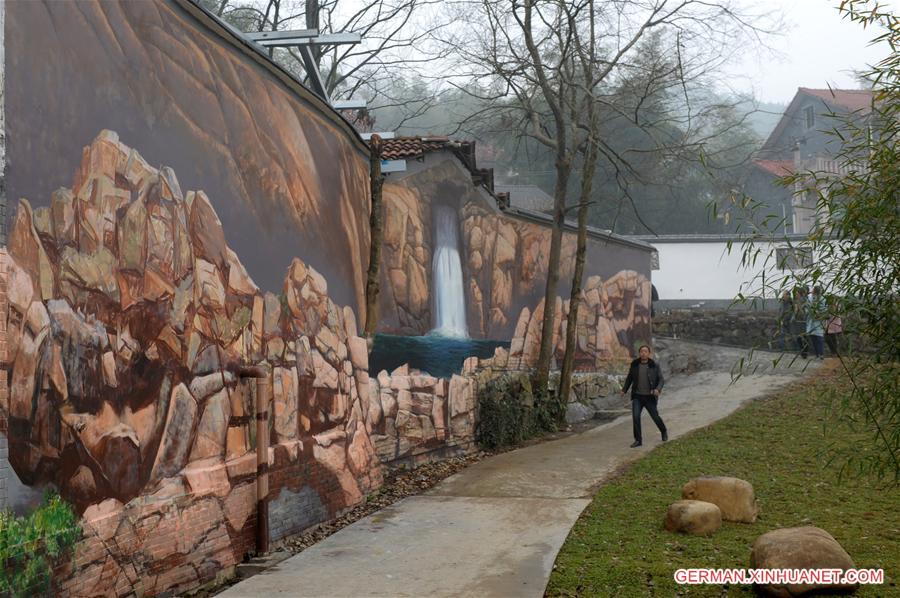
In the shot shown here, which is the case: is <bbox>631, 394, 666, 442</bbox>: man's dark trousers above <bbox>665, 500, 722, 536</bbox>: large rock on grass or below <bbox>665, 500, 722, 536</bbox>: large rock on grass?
above

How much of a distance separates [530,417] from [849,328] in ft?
38.8

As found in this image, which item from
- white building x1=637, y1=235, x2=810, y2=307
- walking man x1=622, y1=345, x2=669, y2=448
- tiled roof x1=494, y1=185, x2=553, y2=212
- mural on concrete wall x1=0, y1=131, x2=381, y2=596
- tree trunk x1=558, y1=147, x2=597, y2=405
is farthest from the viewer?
tiled roof x1=494, y1=185, x2=553, y2=212

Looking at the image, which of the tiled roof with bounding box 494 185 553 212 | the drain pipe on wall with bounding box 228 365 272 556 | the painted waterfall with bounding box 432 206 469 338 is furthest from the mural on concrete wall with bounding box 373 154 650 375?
the tiled roof with bounding box 494 185 553 212

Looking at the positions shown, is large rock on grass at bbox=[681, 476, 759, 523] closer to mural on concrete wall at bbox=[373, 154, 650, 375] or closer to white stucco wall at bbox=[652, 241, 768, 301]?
mural on concrete wall at bbox=[373, 154, 650, 375]

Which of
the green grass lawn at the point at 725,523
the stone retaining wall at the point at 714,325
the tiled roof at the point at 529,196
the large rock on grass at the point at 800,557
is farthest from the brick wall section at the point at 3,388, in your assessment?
the tiled roof at the point at 529,196

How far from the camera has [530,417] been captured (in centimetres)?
1705

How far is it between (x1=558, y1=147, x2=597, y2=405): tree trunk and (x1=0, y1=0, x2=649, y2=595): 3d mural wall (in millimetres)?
5768

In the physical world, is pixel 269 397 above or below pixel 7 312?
below

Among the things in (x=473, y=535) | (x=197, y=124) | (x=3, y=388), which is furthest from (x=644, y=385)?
(x=3, y=388)

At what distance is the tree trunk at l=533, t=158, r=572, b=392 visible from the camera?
17781mm

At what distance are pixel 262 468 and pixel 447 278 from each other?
6694 mm

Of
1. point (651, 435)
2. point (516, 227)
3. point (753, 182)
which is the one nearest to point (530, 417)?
point (651, 435)

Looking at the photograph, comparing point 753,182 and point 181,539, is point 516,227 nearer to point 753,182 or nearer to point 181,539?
point 181,539

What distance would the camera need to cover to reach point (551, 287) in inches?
711
